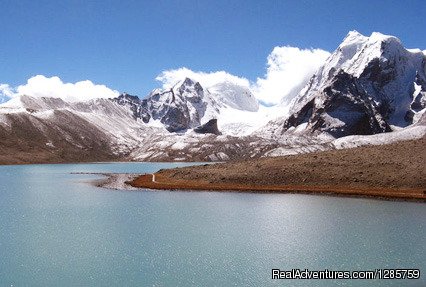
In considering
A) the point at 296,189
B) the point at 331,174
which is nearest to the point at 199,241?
the point at 296,189

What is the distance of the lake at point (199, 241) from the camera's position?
97.1 feet

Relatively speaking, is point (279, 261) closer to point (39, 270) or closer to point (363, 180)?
point (39, 270)

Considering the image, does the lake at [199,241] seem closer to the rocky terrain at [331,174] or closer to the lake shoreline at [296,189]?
the lake shoreline at [296,189]

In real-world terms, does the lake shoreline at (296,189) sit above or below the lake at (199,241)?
above

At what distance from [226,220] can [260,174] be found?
156ft

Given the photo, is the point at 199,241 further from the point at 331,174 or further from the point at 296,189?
the point at 331,174

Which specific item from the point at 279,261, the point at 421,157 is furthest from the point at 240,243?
the point at 421,157

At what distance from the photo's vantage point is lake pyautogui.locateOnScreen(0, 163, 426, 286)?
29609 mm

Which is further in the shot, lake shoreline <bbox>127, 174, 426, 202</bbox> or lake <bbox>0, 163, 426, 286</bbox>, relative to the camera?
lake shoreline <bbox>127, 174, 426, 202</bbox>

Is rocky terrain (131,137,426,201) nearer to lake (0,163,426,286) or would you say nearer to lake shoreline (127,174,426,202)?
lake shoreline (127,174,426,202)

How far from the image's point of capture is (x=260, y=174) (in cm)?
9775

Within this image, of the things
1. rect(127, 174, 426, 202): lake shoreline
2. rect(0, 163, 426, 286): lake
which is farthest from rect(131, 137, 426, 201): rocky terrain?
rect(0, 163, 426, 286): lake

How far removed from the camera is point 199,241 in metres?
39.5

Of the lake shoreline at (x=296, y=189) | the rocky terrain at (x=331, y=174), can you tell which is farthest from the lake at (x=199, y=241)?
the rocky terrain at (x=331, y=174)
